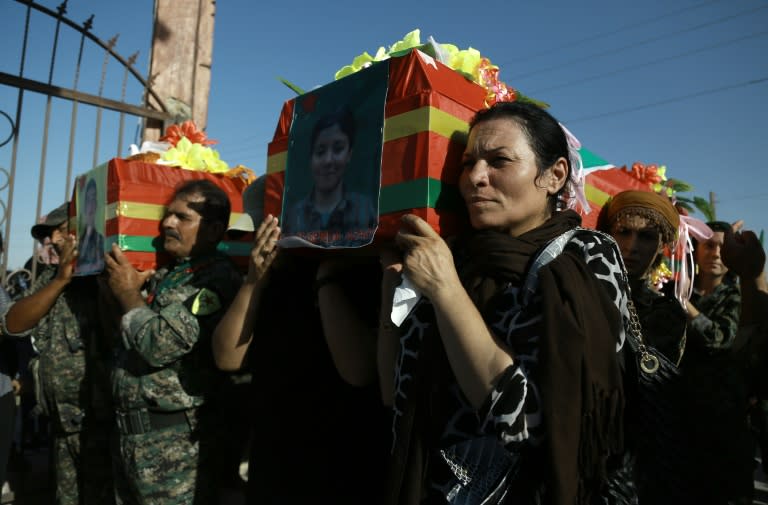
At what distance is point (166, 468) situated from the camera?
2.29m

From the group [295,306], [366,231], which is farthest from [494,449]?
[295,306]

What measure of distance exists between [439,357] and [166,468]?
155cm

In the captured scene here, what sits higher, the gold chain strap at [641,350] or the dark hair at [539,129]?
the dark hair at [539,129]

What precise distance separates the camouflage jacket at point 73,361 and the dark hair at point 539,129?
2892 millimetres

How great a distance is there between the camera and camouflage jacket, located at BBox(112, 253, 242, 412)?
227 centimetres

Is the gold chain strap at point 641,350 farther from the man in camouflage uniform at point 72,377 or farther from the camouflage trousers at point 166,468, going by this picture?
the man in camouflage uniform at point 72,377

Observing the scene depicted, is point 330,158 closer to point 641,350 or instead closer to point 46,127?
point 641,350

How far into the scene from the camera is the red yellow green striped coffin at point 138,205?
8.96 ft

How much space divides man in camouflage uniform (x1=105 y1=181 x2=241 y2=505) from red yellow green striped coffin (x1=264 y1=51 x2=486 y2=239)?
116 centimetres

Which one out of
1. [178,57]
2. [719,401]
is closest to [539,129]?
[719,401]

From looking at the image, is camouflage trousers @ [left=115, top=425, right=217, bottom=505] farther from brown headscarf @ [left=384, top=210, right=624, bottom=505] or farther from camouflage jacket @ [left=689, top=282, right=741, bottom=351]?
camouflage jacket @ [left=689, top=282, right=741, bottom=351]

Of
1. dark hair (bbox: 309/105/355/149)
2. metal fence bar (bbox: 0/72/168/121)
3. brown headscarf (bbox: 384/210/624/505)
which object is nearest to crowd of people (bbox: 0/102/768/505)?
brown headscarf (bbox: 384/210/624/505)

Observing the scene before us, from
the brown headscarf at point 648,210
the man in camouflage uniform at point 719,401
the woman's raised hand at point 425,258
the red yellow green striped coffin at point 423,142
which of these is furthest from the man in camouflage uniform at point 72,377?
the man in camouflage uniform at point 719,401

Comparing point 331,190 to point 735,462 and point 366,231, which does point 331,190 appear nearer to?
point 366,231
